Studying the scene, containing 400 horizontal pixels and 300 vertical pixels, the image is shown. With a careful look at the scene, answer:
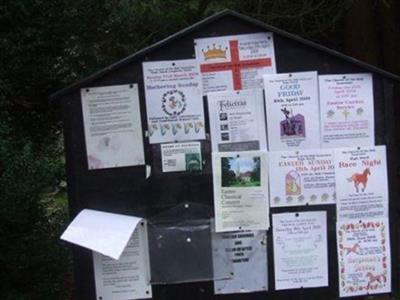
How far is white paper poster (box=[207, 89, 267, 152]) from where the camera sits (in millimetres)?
3150

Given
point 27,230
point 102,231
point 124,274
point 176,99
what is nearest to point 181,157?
point 176,99

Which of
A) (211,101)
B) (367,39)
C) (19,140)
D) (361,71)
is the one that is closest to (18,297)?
(19,140)

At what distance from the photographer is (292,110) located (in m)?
3.17

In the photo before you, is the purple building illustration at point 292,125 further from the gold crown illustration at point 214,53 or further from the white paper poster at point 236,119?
the gold crown illustration at point 214,53

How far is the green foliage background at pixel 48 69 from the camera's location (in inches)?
200

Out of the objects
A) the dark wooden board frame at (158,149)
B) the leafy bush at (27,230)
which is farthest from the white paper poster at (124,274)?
the leafy bush at (27,230)

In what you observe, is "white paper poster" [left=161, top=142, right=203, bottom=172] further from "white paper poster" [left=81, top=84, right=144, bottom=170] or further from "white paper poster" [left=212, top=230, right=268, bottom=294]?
"white paper poster" [left=212, top=230, right=268, bottom=294]

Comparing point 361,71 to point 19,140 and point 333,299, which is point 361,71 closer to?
point 333,299

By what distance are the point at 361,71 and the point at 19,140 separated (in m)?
3.58

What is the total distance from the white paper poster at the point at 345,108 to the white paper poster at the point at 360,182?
0.06 m

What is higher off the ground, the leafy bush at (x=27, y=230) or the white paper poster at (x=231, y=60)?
the white paper poster at (x=231, y=60)

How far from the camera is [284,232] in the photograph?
128 inches

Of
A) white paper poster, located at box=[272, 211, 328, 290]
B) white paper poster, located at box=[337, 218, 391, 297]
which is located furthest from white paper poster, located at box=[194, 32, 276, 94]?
white paper poster, located at box=[337, 218, 391, 297]

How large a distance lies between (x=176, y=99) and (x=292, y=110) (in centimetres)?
56
